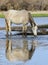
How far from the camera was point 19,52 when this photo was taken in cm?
1465

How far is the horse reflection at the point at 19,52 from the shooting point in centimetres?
→ 1328

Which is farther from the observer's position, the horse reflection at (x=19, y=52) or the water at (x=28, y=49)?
the horse reflection at (x=19, y=52)

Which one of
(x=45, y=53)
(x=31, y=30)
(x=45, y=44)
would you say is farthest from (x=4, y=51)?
(x=31, y=30)

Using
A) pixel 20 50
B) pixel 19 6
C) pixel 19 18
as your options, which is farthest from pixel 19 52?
pixel 19 6

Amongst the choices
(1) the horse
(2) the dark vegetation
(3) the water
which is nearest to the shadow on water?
(3) the water

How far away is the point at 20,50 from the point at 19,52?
2.24 ft

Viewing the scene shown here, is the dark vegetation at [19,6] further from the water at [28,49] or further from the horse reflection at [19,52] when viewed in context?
the horse reflection at [19,52]

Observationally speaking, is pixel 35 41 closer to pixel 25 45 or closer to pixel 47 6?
pixel 25 45

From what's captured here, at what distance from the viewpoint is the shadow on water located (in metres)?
13.4

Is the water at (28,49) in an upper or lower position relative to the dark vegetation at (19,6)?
upper

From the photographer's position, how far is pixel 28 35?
21328 mm

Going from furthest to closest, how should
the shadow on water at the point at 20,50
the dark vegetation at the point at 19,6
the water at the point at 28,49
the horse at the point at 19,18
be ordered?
the dark vegetation at the point at 19,6, the horse at the point at 19,18, the shadow on water at the point at 20,50, the water at the point at 28,49

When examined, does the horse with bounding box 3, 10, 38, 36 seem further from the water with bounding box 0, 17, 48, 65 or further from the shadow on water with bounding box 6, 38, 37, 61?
the shadow on water with bounding box 6, 38, 37, 61

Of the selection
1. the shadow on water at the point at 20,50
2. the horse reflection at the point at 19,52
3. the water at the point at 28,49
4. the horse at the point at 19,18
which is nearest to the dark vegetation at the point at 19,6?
the horse at the point at 19,18
